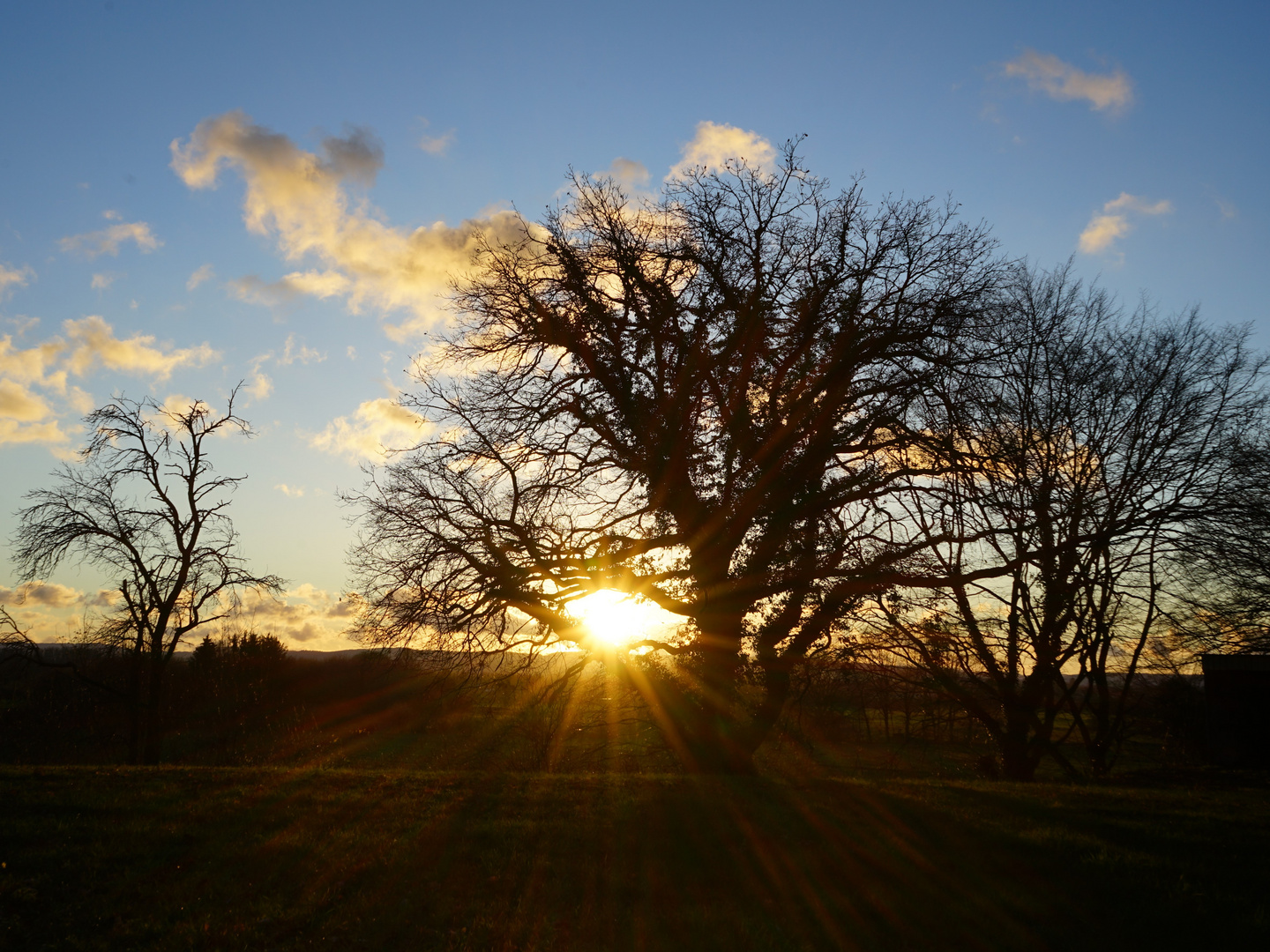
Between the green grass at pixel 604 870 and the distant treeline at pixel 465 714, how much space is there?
2352 millimetres

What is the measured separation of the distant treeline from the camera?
12.8m

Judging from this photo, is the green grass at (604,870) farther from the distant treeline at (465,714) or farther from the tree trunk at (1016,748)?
the tree trunk at (1016,748)

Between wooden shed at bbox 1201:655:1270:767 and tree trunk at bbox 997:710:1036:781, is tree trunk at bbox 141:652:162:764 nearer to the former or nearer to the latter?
tree trunk at bbox 997:710:1036:781

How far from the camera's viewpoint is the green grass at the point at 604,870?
6.41m

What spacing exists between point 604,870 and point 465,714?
12.4m

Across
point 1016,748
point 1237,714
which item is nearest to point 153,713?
point 1016,748

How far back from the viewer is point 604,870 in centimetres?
Answer: 748

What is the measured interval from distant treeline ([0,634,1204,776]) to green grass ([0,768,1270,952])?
2.35 meters

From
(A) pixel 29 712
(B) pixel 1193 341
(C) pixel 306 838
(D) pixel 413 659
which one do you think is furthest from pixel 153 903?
(A) pixel 29 712

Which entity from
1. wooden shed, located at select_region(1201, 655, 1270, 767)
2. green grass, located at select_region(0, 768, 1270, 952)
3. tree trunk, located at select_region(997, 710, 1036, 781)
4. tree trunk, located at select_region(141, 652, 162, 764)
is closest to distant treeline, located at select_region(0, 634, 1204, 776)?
tree trunk, located at select_region(997, 710, 1036, 781)

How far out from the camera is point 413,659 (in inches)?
486

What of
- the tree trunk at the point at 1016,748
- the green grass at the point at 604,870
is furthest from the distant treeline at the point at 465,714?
the green grass at the point at 604,870

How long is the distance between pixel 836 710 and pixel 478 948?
756cm

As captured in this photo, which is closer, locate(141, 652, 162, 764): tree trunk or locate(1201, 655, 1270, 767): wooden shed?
locate(141, 652, 162, 764): tree trunk
